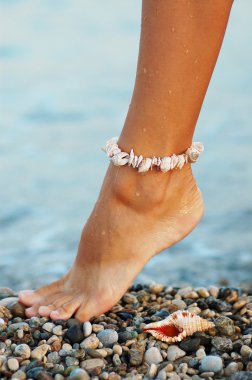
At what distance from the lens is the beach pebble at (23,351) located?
2.17m

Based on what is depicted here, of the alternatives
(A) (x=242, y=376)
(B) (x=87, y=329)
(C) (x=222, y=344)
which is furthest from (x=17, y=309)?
(A) (x=242, y=376)

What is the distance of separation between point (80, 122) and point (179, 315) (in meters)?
3.60

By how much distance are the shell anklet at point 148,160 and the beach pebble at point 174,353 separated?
1.70 feet

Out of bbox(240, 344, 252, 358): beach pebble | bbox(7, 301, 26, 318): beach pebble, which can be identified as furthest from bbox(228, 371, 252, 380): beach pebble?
bbox(7, 301, 26, 318): beach pebble

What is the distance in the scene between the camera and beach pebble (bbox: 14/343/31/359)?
217 centimetres

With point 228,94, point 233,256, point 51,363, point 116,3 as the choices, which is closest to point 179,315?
point 51,363

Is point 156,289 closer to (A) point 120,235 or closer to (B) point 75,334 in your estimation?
(A) point 120,235

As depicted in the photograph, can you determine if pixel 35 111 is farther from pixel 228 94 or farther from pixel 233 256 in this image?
pixel 233 256

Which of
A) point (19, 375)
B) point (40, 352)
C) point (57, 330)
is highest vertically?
point (57, 330)

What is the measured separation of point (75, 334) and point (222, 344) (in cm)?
40

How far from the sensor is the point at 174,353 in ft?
7.25

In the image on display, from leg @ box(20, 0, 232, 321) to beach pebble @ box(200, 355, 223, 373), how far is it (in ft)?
1.49

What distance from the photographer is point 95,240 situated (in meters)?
2.54

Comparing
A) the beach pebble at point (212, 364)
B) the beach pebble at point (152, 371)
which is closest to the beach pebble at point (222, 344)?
the beach pebble at point (212, 364)
